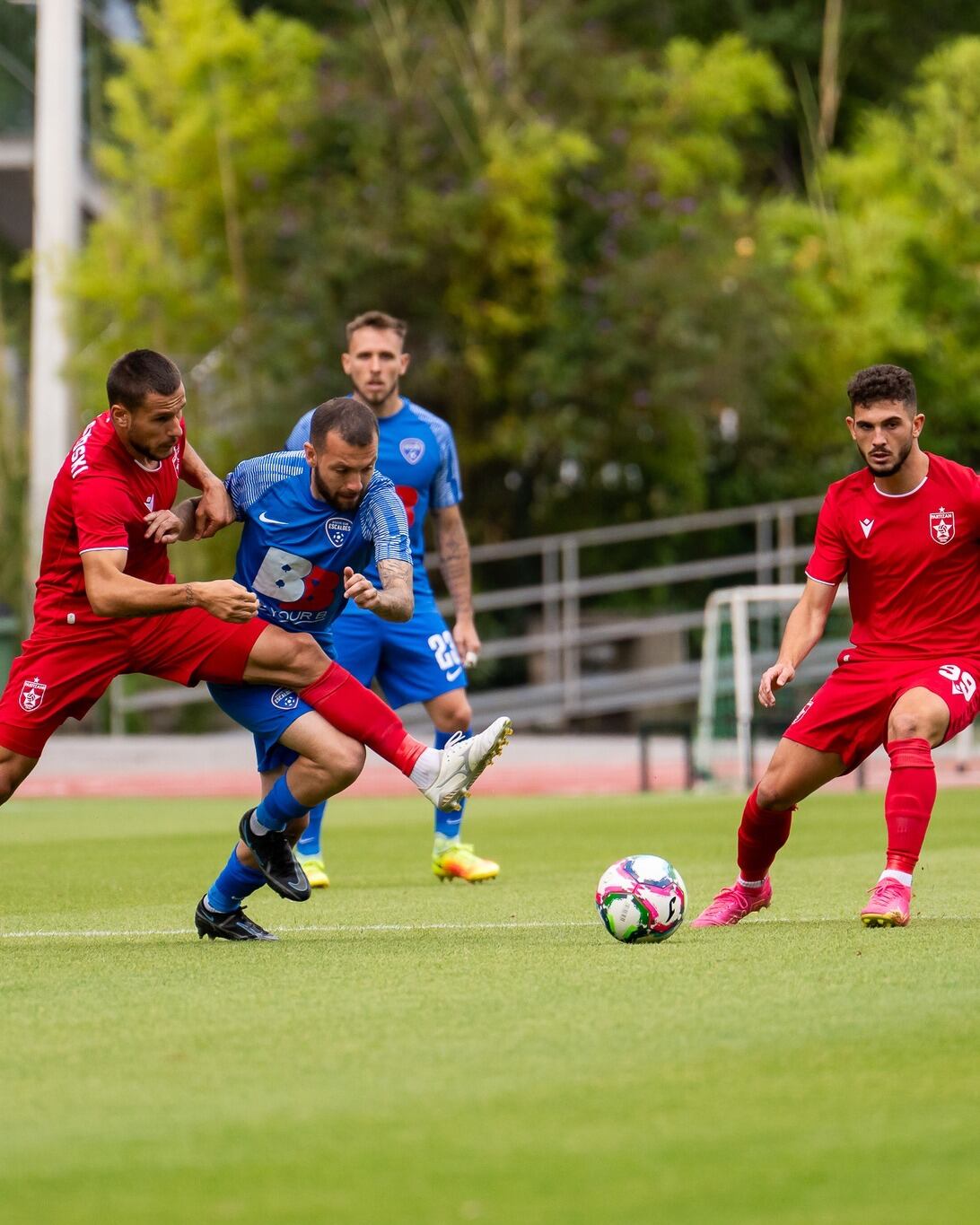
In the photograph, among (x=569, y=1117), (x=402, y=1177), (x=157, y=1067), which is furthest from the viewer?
(x=157, y=1067)

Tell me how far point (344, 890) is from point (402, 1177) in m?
Answer: 5.62

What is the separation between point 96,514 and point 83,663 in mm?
606

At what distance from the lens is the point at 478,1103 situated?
421 centimetres

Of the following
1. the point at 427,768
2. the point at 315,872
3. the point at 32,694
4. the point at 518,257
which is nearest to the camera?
the point at 427,768

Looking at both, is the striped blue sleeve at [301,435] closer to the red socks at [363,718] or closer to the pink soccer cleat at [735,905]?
the red socks at [363,718]

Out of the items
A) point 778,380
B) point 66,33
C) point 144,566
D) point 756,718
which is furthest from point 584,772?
point 144,566

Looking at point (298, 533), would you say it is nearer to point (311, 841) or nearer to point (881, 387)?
point (881, 387)

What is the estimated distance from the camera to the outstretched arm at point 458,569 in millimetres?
10016

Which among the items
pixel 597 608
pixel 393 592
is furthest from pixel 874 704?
pixel 597 608

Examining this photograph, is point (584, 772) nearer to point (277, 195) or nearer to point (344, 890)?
point (277, 195)

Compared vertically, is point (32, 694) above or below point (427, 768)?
above

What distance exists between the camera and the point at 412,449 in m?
9.81

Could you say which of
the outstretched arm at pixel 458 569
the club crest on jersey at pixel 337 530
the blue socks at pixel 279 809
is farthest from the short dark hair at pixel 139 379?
the outstretched arm at pixel 458 569

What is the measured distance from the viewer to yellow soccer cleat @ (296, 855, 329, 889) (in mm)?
9398
